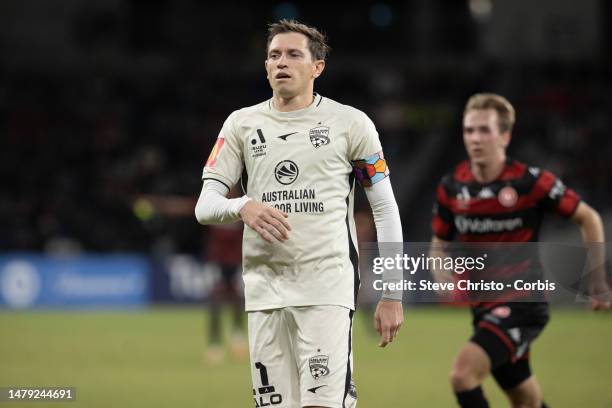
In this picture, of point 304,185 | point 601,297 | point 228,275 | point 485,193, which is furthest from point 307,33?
point 228,275

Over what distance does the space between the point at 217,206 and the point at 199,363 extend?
24.4 ft

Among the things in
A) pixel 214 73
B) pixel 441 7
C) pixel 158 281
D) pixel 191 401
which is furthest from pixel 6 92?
pixel 191 401

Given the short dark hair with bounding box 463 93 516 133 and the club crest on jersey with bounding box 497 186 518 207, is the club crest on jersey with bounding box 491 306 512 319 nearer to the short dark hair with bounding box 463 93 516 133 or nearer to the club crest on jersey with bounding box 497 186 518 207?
the club crest on jersey with bounding box 497 186 518 207

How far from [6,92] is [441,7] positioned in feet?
42.7

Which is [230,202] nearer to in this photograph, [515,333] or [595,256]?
[515,333]

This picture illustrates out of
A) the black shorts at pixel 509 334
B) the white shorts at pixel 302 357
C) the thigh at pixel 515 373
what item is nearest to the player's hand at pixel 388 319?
the white shorts at pixel 302 357

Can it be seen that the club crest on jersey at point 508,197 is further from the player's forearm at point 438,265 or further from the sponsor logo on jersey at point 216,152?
the sponsor logo on jersey at point 216,152

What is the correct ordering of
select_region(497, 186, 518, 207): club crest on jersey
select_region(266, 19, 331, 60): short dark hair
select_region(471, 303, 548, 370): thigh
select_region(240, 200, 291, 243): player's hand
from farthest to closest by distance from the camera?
select_region(497, 186, 518, 207): club crest on jersey < select_region(471, 303, 548, 370): thigh < select_region(266, 19, 331, 60): short dark hair < select_region(240, 200, 291, 243): player's hand

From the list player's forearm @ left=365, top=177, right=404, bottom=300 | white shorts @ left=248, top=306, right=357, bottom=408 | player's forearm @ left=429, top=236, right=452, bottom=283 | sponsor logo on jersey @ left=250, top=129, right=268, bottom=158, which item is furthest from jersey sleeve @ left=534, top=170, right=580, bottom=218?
sponsor logo on jersey @ left=250, top=129, right=268, bottom=158

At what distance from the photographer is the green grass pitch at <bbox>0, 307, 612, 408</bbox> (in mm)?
9398

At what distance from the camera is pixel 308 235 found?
5.07 m

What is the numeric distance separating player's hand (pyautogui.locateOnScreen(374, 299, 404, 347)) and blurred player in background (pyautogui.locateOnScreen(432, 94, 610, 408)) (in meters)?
1.52

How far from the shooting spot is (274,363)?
5023mm

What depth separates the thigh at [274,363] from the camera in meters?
5.01
